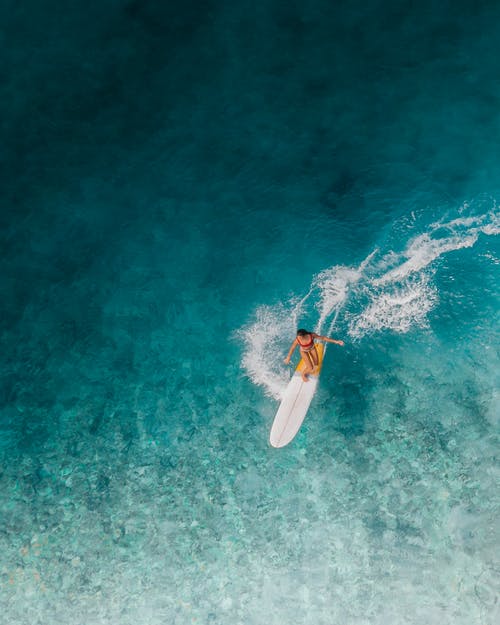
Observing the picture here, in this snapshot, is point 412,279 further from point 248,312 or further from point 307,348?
point 248,312

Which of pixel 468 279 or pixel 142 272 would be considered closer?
pixel 468 279

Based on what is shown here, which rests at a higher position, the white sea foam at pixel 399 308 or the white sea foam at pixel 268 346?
the white sea foam at pixel 399 308

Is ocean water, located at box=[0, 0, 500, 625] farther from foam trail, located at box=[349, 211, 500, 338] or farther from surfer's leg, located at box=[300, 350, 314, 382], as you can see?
surfer's leg, located at box=[300, 350, 314, 382]

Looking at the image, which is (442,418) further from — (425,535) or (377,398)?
(425,535)

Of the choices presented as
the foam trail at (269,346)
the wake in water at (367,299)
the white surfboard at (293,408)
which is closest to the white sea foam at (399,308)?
the wake in water at (367,299)

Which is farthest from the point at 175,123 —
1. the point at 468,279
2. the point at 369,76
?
the point at 468,279

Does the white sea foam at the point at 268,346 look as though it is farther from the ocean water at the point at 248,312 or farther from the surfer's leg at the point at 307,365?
the surfer's leg at the point at 307,365

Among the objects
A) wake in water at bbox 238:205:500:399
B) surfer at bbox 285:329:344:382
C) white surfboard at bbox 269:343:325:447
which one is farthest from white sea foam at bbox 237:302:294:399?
surfer at bbox 285:329:344:382
